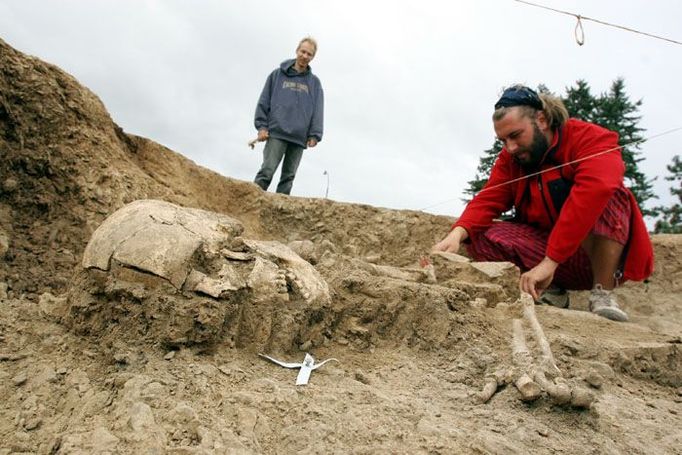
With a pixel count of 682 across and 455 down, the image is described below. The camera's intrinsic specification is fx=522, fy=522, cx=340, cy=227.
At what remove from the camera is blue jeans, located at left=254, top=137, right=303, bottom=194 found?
17.1ft

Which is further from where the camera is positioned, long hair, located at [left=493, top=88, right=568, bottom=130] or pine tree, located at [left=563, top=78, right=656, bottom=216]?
pine tree, located at [left=563, top=78, right=656, bottom=216]

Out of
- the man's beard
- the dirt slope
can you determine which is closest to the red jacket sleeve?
the man's beard

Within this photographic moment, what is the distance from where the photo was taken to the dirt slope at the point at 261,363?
1.61 metres

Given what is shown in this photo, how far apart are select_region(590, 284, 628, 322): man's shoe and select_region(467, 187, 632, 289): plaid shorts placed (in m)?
0.17

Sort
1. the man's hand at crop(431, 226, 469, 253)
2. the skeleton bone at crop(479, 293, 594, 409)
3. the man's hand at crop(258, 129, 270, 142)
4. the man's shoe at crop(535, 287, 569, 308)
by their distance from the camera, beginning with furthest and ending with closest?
1. the man's hand at crop(258, 129, 270, 142)
2. the man's shoe at crop(535, 287, 569, 308)
3. the man's hand at crop(431, 226, 469, 253)
4. the skeleton bone at crop(479, 293, 594, 409)

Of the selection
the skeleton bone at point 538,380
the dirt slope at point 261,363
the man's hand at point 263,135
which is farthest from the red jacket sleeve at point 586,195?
the man's hand at point 263,135

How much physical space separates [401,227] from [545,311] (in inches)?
90.1

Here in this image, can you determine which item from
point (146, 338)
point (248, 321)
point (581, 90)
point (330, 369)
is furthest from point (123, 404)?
point (581, 90)

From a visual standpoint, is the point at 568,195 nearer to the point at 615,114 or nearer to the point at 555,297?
the point at 555,297

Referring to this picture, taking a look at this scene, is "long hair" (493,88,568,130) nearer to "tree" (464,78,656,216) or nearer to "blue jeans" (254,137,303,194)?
"blue jeans" (254,137,303,194)

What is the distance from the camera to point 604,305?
3.41 metres

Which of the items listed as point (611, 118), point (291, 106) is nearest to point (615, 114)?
point (611, 118)

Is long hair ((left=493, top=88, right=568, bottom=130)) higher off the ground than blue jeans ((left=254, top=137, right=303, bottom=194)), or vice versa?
long hair ((left=493, top=88, right=568, bottom=130))

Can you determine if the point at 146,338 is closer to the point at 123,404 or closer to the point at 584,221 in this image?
the point at 123,404
